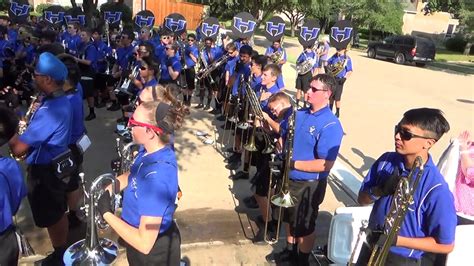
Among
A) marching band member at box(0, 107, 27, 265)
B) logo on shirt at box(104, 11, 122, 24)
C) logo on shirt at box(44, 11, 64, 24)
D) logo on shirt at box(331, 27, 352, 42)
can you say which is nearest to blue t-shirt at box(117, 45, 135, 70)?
logo on shirt at box(104, 11, 122, 24)

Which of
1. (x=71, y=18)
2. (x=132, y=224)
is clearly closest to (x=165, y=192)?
(x=132, y=224)

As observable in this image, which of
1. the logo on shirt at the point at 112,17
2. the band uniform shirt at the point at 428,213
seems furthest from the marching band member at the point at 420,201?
the logo on shirt at the point at 112,17

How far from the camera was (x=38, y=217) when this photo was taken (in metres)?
3.72

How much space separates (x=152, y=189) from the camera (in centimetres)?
229

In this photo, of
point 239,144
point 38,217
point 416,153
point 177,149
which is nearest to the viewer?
point 416,153

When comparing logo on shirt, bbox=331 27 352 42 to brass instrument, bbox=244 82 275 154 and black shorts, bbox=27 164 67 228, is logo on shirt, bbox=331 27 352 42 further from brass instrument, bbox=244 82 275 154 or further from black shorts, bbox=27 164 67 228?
black shorts, bbox=27 164 67 228

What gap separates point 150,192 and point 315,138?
194 centimetres

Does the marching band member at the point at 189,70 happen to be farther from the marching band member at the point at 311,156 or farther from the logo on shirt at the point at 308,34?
the marching band member at the point at 311,156

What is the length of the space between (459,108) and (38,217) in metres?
13.4

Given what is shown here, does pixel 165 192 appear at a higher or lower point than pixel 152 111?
lower

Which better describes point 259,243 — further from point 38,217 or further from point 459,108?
point 459,108

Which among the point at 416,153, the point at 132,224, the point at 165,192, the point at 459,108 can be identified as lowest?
the point at 459,108

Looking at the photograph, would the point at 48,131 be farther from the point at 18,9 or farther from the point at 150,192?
the point at 18,9

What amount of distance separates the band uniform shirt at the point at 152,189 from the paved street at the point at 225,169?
6.44ft
